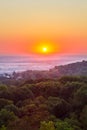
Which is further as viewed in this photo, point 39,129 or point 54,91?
point 54,91

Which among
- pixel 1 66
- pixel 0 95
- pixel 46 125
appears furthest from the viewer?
pixel 1 66

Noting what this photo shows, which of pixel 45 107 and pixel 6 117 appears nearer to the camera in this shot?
pixel 6 117

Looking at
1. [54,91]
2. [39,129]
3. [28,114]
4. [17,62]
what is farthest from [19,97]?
[17,62]

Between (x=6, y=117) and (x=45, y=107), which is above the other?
(x=45, y=107)

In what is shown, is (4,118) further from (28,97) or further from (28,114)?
(28,97)

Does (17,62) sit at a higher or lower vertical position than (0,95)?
higher

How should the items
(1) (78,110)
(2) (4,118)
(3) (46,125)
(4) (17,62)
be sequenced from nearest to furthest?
(3) (46,125), (2) (4,118), (1) (78,110), (4) (17,62)

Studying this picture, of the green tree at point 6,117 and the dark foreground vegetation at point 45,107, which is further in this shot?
the green tree at point 6,117

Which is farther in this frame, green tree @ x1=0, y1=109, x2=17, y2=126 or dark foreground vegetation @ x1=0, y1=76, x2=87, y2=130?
green tree @ x1=0, y1=109, x2=17, y2=126
